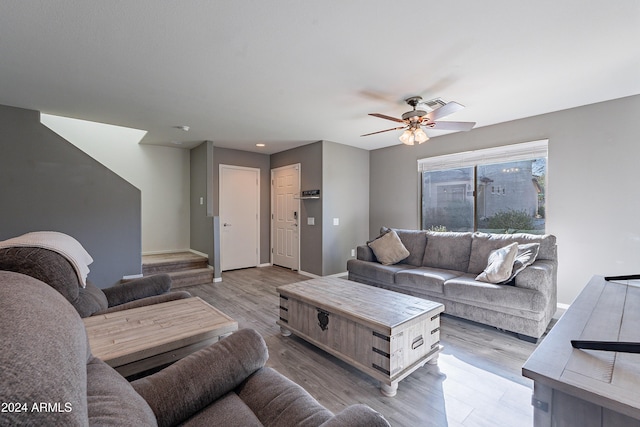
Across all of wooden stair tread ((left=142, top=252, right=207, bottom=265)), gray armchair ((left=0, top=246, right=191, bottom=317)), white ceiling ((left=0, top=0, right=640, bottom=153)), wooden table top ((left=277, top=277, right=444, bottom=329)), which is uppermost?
white ceiling ((left=0, top=0, right=640, bottom=153))

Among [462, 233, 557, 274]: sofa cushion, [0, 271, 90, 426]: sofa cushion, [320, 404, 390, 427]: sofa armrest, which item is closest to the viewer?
[0, 271, 90, 426]: sofa cushion

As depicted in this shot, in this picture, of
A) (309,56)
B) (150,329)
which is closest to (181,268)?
(150,329)

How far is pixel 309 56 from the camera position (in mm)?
2270

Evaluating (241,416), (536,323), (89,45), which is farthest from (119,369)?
(536,323)

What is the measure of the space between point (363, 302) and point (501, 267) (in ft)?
5.35

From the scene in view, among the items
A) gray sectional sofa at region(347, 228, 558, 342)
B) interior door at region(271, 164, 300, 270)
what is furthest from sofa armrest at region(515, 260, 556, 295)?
interior door at region(271, 164, 300, 270)

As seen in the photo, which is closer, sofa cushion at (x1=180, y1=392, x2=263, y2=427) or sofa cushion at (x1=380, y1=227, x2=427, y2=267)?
sofa cushion at (x1=180, y1=392, x2=263, y2=427)

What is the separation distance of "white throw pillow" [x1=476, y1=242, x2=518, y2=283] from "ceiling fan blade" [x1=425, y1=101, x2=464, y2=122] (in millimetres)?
1548

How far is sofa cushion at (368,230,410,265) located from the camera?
4.13 meters

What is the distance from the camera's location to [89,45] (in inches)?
83.0

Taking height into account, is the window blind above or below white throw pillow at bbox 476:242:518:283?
above

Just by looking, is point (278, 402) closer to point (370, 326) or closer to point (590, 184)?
point (370, 326)

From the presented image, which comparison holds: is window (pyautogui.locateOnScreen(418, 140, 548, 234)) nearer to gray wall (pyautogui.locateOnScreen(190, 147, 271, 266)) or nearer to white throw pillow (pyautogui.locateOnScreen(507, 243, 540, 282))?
white throw pillow (pyautogui.locateOnScreen(507, 243, 540, 282))

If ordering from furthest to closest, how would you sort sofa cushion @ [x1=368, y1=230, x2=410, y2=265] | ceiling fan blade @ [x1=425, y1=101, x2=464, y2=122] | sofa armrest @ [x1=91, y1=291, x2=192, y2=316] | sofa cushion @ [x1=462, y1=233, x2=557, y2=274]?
sofa cushion @ [x1=368, y1=230, x2=410, y2=265], sofa cushion @ [x1=462, y1=233, x2=557, y2=274], ceiling fan blade @ [x1=425, y1=101, x2=464, y2=122], sofa armrest @ [x1=91, y1=291, x2=192, y2=316]
